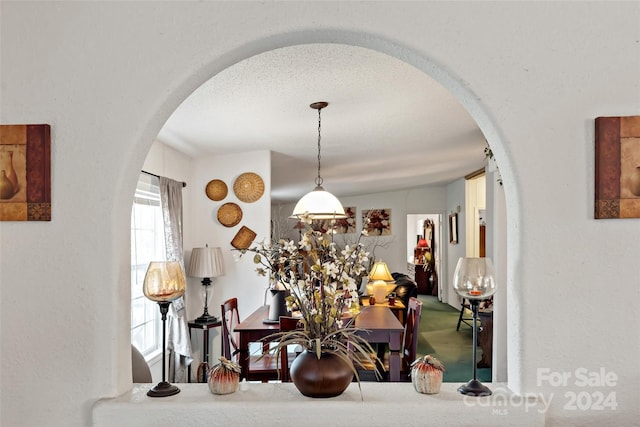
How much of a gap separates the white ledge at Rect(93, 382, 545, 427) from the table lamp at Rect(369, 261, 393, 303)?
10.2ft

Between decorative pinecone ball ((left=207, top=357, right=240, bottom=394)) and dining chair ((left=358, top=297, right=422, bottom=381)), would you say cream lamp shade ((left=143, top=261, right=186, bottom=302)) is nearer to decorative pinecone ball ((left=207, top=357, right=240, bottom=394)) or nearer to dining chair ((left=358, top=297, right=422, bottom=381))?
decorative pinecone ball ((left=207, top=357, right=240, bottom=394))

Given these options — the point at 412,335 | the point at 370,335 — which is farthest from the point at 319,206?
the point at 412,335

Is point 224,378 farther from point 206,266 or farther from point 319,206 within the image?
point 206,266

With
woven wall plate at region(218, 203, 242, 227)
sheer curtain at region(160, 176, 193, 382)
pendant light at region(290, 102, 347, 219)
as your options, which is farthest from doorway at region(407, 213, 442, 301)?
sheer curtain at region(160, 176, 193, 382)

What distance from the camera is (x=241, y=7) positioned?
140cm

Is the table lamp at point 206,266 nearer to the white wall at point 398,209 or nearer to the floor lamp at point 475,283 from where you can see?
the floor lamp at point 475,283

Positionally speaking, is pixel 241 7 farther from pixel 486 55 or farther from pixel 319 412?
pixel 319 412

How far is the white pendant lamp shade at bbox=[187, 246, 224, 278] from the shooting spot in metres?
4.19

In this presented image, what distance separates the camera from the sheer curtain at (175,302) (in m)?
3.88

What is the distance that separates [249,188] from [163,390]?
330 cm

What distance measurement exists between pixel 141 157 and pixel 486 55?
1119mm

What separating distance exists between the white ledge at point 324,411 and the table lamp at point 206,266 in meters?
2.79

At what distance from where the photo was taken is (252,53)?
1469 mm

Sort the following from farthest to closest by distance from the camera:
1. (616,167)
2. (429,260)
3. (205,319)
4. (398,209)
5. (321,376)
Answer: (429,260) → (398,209) → (205,319) → (321,376) → (616,167)
